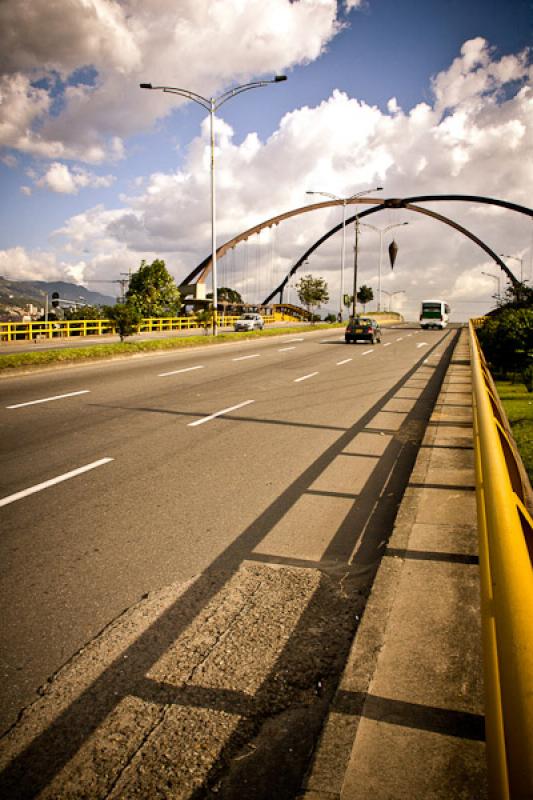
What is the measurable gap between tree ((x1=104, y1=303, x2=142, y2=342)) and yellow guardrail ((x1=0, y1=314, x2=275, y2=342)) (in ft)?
4.41

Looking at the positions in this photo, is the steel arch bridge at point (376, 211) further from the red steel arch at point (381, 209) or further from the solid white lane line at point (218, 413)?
the solid white lane line at point (218, 413)

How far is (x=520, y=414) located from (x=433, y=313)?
54.0m

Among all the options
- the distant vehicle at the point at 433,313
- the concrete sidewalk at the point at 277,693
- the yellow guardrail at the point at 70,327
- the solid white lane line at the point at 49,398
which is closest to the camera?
the concrete sidewalk at the point at 277,693

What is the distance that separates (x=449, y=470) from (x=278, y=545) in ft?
8.53

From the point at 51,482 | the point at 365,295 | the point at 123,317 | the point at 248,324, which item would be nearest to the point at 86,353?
the point at 123,317

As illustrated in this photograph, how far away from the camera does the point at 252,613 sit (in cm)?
334

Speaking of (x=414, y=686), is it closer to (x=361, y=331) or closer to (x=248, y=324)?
(x=361, y=331)

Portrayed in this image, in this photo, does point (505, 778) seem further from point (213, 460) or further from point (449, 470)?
point (213, 460)

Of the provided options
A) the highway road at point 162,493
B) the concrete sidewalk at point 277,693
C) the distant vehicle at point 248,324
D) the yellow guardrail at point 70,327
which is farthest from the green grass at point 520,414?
the distant vehicle at point 248,324

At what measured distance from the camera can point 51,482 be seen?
5648 millimetres

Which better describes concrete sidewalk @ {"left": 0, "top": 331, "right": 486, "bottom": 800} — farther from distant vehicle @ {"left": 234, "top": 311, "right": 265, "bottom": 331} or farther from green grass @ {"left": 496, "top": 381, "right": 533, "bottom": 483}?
distant vehicle @ {"left": 234, "top": 311, "right": 265, "bottom": 331}

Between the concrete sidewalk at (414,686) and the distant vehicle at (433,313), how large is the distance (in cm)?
6276

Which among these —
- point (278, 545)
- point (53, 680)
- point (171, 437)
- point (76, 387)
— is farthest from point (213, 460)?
point (76, 387)

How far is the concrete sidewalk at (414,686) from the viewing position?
6.33 feet
